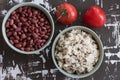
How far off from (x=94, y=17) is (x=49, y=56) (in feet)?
0.62

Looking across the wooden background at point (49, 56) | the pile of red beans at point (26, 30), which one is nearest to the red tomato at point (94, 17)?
the wooden background at point (49, 56)

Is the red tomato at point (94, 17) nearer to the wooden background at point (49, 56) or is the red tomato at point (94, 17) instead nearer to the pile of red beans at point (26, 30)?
the wooden background at point (49, 56)

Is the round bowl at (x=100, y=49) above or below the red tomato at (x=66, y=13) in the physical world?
below

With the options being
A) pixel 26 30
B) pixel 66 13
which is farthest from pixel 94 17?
pixel 26 30

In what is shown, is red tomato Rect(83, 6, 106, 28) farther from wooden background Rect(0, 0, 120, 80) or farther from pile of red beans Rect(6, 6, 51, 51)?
pile of red beans Rect(6, 6, 51, 51)

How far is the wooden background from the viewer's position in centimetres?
107

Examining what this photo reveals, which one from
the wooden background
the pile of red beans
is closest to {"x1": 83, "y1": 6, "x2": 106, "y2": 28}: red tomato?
the wooden background

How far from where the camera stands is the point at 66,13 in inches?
41.7

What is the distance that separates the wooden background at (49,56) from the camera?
1.07 m

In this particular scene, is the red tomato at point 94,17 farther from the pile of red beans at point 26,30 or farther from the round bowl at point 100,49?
the pile of red beans at point 26,30

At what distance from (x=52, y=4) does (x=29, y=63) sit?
0.21 meters

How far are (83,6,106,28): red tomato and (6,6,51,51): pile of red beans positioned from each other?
0.13 metres

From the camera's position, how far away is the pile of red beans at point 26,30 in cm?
102

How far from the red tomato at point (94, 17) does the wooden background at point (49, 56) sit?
0.09ft
